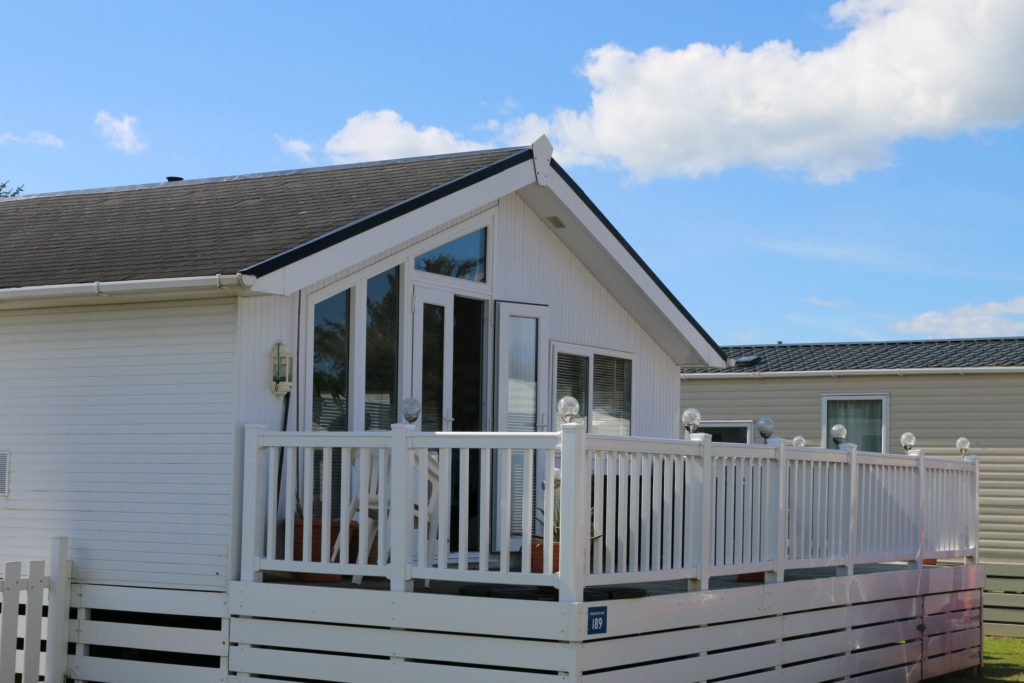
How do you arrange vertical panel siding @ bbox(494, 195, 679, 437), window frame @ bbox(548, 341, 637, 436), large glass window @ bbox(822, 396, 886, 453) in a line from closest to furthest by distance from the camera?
vertical panel siding @ bbox(494, 195, 679, 437) < window frame @ bbox(548, 341, 637, 436) < large glass window @ bbox(822, 396, 886, 453)

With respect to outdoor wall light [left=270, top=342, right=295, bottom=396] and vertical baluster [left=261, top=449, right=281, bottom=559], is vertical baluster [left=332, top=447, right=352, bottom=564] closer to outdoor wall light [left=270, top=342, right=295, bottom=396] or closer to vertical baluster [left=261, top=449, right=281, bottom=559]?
vertical baluster [left=261, top=449, right=281, bottom=559]

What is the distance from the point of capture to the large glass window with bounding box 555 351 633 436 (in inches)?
419

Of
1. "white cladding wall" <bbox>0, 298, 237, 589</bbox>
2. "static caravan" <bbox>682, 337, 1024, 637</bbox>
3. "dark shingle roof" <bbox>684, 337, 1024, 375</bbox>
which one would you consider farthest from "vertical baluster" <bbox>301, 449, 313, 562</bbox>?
"static caravan" <bbox>682, 337, 1024, 637</bbox>

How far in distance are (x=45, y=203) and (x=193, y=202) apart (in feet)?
6.78

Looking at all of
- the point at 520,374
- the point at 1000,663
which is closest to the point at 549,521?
the point at 520,374

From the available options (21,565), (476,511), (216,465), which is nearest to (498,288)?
(476,511)

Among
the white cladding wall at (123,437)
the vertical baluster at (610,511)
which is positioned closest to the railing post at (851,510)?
the vertical baluster at (610,511)

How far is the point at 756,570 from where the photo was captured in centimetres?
790

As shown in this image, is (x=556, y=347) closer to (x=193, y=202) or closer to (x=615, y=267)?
(x=615, y=267)

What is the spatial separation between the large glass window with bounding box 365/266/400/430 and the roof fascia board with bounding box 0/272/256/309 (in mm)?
1388

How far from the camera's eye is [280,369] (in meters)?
7.50

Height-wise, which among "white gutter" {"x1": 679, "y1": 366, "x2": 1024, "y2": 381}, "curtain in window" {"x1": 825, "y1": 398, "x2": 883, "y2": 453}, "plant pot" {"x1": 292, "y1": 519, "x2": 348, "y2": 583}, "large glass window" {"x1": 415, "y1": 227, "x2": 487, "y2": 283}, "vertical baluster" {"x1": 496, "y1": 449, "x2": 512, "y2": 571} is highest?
"large glass window" {"x1": 415, "y1": 227, "x2": 487, "y2": 283}

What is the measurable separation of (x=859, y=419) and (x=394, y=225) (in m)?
9.49

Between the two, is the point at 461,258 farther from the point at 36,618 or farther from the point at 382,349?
the point at 36,618
